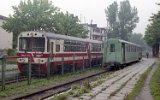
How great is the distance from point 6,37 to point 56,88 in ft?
157

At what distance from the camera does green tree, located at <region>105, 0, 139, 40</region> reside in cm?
9329

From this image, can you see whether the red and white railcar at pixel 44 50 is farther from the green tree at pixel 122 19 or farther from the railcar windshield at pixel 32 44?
the green tree at pixel 122 19

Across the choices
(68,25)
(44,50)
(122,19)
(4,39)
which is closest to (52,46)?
(44,50)

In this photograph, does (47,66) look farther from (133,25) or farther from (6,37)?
(133,25)

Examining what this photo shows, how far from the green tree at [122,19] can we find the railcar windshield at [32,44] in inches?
2750

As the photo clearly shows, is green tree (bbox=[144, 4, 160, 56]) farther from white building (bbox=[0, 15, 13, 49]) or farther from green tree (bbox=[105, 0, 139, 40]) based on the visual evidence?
white building (bbox=[0, 15, 13, 49])

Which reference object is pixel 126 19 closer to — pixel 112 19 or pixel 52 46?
pixel 112 19

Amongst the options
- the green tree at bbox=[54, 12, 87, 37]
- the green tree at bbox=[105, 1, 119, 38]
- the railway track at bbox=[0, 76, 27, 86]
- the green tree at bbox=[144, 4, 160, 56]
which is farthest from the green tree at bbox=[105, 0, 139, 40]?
the railway track at bbox=[0, 76, 27, 86]

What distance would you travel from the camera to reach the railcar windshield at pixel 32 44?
23.2 meters

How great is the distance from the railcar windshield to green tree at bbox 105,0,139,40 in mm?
69851

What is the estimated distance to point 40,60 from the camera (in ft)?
74.0

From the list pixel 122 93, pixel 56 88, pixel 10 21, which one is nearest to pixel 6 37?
pixel 10 21

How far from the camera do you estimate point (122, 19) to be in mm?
94250

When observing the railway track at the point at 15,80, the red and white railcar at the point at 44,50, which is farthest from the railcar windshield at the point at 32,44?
the railway track at the point at 15,80
